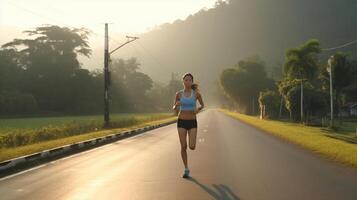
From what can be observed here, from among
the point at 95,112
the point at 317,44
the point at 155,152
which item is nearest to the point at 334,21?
the point at 95,112

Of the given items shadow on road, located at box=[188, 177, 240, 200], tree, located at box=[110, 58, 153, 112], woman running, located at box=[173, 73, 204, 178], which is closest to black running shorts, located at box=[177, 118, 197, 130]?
woman running, located at box=[173, 73, 204, 178]

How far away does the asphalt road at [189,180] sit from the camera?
8.86m

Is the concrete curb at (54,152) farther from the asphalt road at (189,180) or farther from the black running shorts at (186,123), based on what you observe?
the black running shorts at (186,123)

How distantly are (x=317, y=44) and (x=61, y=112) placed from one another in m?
50.0

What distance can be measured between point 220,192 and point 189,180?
1.61 metres

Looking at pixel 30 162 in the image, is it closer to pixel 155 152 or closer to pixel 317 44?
pixel 155 152

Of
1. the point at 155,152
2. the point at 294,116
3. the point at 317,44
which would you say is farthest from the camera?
the point at 317,44

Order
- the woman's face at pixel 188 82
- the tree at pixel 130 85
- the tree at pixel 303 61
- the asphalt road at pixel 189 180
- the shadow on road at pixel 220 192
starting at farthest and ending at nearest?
1. the tree at pixel 130 85
2. the tree at pixel 303 61
3. the woman's face at pixel 188 82
4. the asphalt road at pixel 189 180
5. the shadow on road at pixel 220 192

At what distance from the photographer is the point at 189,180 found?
10508 mm

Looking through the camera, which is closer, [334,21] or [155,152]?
[155,152]

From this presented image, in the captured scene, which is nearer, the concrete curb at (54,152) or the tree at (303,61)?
the concrete curb at (54,152)

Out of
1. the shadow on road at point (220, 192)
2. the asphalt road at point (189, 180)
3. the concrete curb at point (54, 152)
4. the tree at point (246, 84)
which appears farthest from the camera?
the tree at point (246, 84)

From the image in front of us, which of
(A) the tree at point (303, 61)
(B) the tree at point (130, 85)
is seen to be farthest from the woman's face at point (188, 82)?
(B) the tree at point (130, 85)

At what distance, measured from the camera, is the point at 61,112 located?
3590 inches
